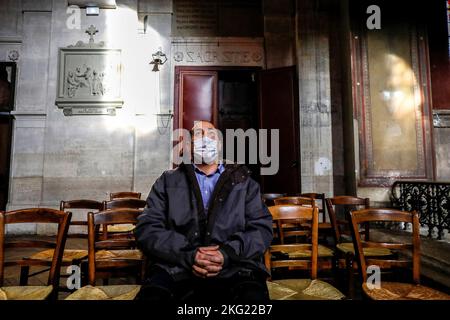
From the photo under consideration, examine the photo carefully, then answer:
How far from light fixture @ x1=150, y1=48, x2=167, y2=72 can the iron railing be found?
Answer: 525cm

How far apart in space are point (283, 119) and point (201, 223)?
15.4 feet

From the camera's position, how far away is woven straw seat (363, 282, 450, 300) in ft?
6.15

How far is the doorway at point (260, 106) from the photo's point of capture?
614 centimetres

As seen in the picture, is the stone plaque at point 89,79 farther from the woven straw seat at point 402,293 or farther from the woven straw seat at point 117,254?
the woven straw seat at point 402,293

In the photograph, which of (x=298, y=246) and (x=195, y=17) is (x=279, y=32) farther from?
(x=298, y=246)

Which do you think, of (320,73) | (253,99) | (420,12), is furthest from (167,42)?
(420,12)

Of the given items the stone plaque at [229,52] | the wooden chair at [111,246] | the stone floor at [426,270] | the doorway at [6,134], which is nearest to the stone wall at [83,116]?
the doorway at [6,134]

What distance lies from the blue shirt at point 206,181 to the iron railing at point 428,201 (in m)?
3.44

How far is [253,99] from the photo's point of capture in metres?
8.19

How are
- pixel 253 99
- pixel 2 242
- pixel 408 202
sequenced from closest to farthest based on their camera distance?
pixel 2 242 < pixel 408 202 < pixel 253 99

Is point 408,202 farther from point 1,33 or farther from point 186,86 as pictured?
point 1,33

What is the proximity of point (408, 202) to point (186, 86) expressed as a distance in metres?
4.97

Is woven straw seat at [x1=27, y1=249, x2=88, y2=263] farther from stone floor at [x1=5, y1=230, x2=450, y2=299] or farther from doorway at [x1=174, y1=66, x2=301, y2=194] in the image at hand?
doorway at [x1=174, y1=66, x2=301, y2=194]

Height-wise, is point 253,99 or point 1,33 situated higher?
point 1,33
